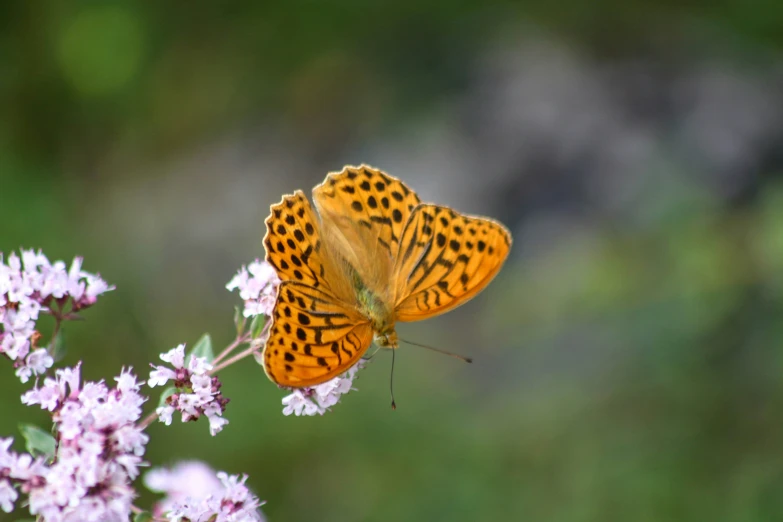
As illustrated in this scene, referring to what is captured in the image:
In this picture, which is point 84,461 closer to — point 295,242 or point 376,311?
point 295,242

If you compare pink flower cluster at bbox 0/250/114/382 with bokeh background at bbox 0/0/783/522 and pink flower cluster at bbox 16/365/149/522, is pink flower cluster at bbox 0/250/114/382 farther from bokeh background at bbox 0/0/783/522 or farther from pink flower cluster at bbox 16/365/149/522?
bokeh background at bbox 0/0/783/522

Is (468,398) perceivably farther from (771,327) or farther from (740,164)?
(740,164)

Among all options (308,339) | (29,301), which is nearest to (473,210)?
(308,339)

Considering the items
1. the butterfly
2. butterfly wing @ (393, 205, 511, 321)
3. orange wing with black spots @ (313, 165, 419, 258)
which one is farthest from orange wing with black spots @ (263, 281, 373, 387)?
orange wing with black spots @ (313, 165, 419, 258)

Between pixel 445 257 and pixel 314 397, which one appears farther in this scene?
pixel 445 257

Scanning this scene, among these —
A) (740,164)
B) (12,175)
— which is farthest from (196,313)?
(740,164)

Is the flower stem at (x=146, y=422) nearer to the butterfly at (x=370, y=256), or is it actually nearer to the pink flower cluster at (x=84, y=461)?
the pink flower cluster at (x=84, y=461)

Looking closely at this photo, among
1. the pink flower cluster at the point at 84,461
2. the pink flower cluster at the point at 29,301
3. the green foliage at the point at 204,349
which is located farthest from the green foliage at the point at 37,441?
the green foliage at the point at 204,349
